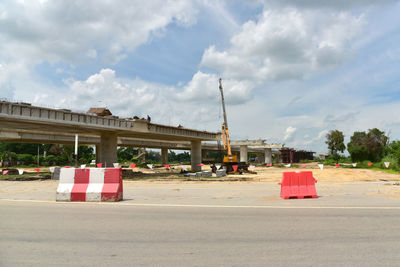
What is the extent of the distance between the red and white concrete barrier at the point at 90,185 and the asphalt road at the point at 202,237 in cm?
214

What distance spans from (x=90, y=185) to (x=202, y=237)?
7.27m

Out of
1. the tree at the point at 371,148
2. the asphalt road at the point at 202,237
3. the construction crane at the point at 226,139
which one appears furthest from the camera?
the tree at the point at 371,148

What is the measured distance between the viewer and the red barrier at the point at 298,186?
508 inches

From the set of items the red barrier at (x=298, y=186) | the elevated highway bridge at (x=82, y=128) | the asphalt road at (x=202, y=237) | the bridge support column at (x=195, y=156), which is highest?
the elevated highway bridge at (x=82, y=128)

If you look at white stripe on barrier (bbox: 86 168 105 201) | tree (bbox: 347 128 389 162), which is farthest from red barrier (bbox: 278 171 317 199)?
tree (bbox: 347 128 389 162)

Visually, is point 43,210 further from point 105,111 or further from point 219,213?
point 105,111

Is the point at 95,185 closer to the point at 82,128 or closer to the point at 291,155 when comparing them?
the point at 82,128

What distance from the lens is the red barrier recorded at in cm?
1289

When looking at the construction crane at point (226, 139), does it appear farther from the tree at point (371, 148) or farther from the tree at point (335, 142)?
the tree at point (335, 142)

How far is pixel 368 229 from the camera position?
693 centimetres

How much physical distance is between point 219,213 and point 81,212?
427 centimetres

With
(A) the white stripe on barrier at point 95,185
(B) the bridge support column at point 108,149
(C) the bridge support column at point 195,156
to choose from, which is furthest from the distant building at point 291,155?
(A) the white stripe on barrier at point 95,185

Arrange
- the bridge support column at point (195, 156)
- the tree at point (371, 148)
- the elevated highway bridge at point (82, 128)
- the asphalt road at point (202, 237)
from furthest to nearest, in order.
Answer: the tree at point (371, 148) → the bridge support column at point (195, 156) → the elevated highway bridge at point (82, 128) → the asphalt road at point (202, 237)

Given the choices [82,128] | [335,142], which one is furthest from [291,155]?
[82,128]
